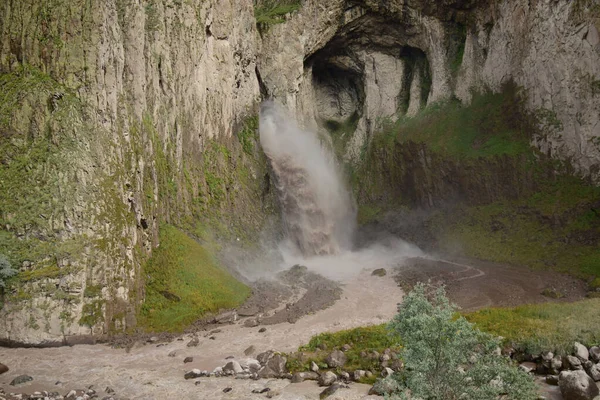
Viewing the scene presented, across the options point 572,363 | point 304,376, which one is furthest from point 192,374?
point 572,363

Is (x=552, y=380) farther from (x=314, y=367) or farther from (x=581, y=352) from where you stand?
(x=314, y=367)

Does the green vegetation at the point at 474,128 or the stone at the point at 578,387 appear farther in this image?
the green vegetation at the point at 474,128

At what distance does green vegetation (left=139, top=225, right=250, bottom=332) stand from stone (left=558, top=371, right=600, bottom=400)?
56.8 ft

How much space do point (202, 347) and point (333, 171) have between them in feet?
127

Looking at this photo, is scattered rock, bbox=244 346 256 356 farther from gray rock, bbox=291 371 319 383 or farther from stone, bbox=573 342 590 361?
stone, bbox=573 342 590 361

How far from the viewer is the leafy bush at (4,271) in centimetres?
2028

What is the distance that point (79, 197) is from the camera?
75.3ft

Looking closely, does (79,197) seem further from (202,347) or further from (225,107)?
(225,107)

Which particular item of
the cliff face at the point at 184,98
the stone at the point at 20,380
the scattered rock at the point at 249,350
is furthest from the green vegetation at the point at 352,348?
the cliff face at the point at 184,98

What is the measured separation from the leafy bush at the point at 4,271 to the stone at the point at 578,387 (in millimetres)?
22103

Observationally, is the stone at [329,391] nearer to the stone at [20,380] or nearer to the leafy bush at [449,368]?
the leafy bush at [449,368]

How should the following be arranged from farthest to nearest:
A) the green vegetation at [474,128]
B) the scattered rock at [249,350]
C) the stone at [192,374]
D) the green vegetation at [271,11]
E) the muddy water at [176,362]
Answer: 1. the green vegetation at [271,11]
2. the green vegetation at [474,128]
3. the scattered rock at [249,350]
4. the stone at [192,374]
5. the muddy water at [176,362]

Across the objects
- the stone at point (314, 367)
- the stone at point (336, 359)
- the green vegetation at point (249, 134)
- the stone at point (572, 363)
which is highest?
the green vegetation at point (249, 134)

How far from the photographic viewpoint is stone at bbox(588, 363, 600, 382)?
42.2 feet
